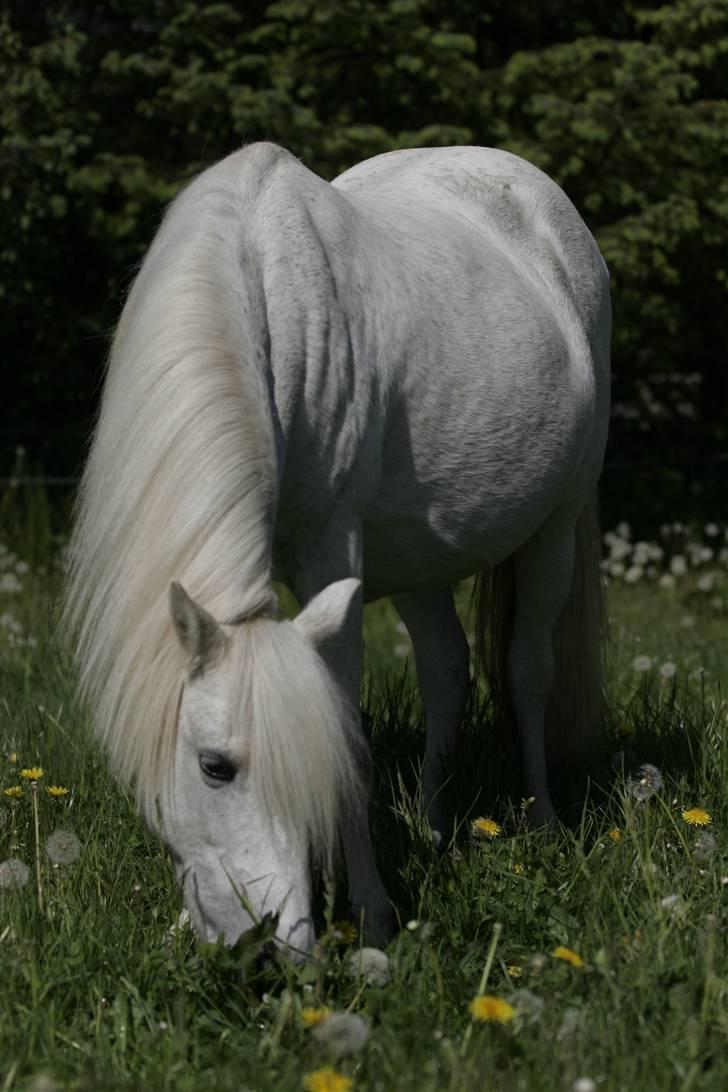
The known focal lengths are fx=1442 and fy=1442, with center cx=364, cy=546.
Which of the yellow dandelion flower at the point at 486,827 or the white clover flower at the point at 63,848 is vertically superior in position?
the white clover flower at the point at 63,848

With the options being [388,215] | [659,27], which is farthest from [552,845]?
[659,27]

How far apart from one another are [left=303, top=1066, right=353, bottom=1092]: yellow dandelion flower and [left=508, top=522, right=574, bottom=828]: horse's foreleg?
2.34 metres

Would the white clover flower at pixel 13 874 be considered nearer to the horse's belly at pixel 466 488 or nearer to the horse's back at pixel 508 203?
the horse's belly at pixel 466 488

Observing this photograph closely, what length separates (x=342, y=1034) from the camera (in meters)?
2.26

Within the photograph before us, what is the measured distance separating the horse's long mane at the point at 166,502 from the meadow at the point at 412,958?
0.37 metres

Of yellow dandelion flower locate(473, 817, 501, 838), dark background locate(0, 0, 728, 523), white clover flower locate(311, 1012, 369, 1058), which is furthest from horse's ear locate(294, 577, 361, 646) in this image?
dark background locate(0, 0, 728, 523)

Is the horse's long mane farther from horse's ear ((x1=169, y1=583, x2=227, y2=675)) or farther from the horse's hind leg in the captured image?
the horse's hind leg

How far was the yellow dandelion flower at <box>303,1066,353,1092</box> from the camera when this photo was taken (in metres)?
2.13

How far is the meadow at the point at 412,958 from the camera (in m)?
2.33

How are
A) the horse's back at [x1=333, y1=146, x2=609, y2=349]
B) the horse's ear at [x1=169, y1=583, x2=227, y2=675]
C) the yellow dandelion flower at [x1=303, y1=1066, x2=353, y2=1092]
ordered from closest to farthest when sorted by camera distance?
the yellow dandelion flower at [x1=303, y1=1066, x2=353, y2=1092] < the horse's ear at [x1=169, y1=583, x2=227, y2=675] < the horse's back at [x1=333, y1=146, x2=609, y2=349]

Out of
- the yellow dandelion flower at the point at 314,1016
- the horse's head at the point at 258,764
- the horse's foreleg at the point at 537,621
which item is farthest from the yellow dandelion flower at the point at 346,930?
the horse's foreleg at the point at 537,621

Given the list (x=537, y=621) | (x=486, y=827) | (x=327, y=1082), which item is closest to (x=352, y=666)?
(x=486, y=827)

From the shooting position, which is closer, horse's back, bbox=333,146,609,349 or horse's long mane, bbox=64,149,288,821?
horse's long mane, bbox=64,149,288,821

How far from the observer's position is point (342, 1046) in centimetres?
226
